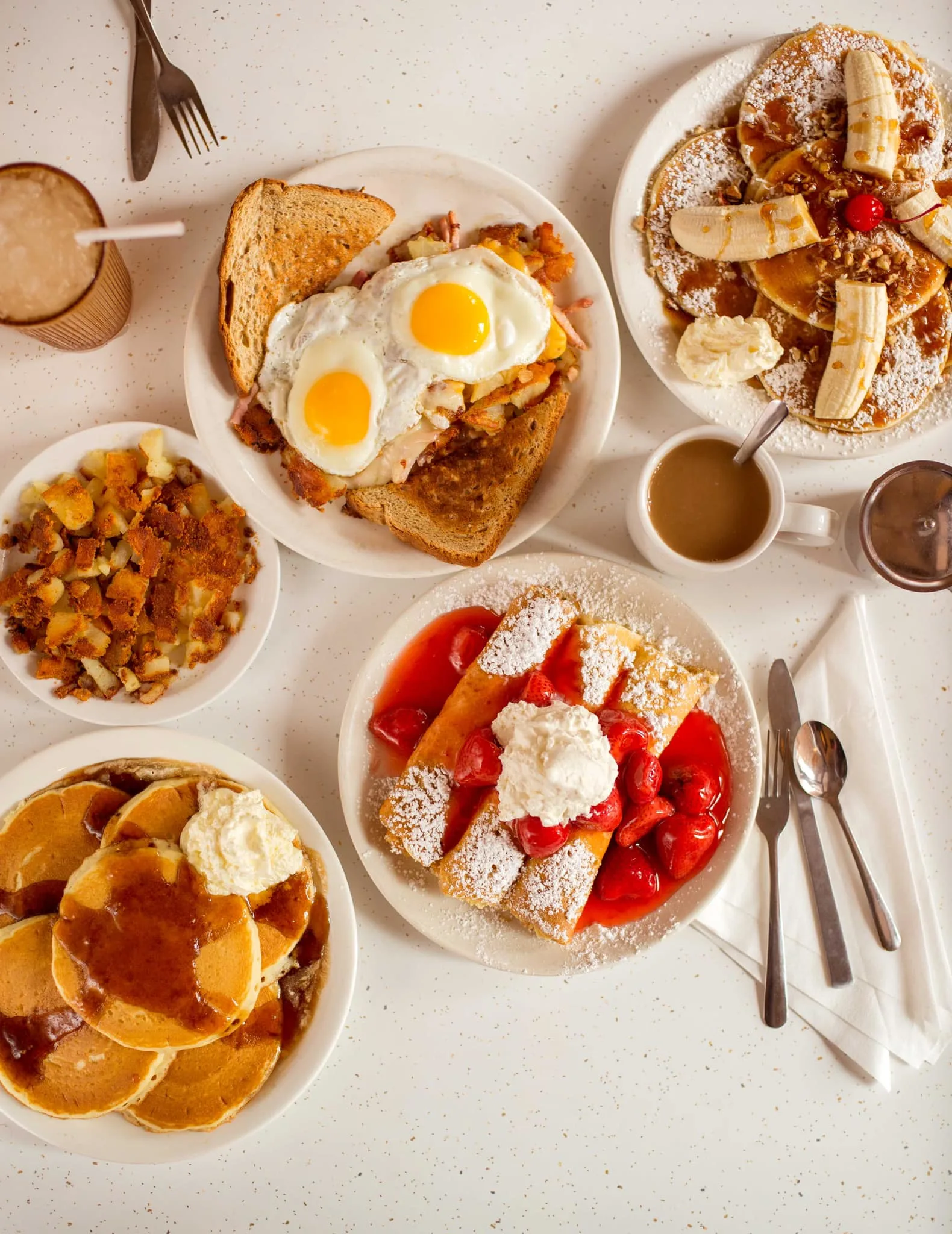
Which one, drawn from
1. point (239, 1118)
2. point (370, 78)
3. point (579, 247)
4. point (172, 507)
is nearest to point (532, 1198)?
point (239, 1118)

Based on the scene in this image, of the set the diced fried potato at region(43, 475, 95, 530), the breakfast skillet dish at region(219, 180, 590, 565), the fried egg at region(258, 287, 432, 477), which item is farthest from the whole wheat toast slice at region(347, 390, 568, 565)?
the diced fried potato at region(43, 475, 95, 530)

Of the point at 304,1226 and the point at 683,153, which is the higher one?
the point at 683,153

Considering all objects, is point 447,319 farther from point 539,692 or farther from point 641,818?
point 641,818

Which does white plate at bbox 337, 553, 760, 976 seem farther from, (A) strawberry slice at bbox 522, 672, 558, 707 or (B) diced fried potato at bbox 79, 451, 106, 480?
(B) diced fried potato at bbox 79, 451, 106, 480

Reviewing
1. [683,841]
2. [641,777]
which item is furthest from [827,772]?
[641,777]

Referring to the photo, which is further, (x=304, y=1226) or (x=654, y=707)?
(x=304, y=1226)

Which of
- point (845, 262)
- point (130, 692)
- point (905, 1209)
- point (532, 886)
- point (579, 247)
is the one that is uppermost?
point (579, 247)

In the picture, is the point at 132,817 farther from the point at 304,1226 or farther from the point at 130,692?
the point at 304,1226
